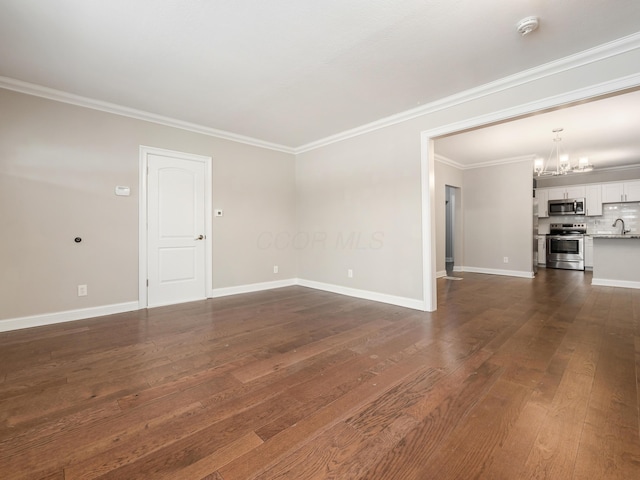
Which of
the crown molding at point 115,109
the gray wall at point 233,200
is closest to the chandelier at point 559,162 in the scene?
the gray wall at point 233,200

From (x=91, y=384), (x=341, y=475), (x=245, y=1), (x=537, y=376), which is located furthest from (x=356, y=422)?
(x=245, y=1)

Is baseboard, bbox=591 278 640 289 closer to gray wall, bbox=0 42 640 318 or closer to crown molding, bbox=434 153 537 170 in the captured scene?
crown molding, bbox=434 153 537 170

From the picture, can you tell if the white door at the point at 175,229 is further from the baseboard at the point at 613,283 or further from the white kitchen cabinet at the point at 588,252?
the white kitchen cabinet at the point at 588,252

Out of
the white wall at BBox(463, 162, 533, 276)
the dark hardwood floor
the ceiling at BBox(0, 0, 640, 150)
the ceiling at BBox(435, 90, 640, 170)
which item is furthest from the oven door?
the ceiling at BBox(0, 0, 640, 150)

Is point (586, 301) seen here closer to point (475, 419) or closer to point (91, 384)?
point (475, 419)

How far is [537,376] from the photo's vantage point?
2.05 meters

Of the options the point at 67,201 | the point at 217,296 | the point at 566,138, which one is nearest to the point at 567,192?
the point at 566,138

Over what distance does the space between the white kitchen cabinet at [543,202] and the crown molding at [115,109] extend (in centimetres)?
754

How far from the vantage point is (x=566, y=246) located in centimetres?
750

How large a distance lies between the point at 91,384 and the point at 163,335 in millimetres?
932

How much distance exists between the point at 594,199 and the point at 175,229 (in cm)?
940

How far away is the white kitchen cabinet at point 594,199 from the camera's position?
722 cm

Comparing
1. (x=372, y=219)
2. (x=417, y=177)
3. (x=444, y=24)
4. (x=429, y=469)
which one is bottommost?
(x=429, y=469)

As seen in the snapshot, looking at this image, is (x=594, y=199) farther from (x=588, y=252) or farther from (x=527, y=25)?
(x=527, y=25)
